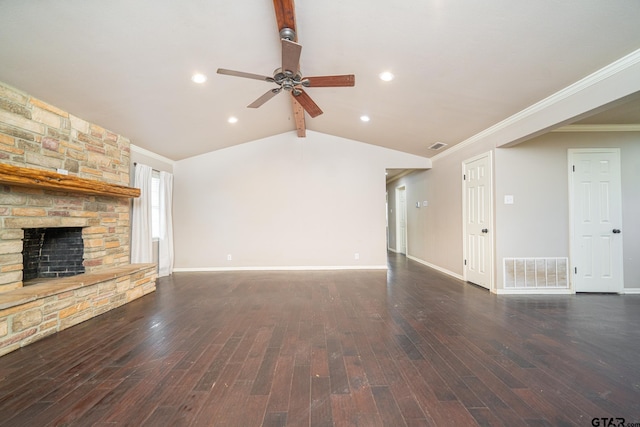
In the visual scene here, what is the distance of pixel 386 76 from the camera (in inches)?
119

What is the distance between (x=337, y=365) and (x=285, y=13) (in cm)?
283

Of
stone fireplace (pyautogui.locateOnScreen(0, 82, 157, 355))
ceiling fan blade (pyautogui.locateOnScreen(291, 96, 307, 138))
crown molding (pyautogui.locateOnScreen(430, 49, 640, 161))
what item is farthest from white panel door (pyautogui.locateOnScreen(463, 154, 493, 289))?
stone fireplace (pyautogui.locateOnScreen(0, 82, 157, 355))

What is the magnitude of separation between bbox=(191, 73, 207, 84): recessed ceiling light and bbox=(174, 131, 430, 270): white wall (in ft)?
8.78

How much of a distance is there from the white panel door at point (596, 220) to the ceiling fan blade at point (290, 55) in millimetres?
4216

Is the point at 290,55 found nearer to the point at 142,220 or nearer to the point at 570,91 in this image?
the point at 570,91

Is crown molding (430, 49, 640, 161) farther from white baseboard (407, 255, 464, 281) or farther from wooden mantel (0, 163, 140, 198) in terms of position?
wooden mantel (0, 163, 140, 198)

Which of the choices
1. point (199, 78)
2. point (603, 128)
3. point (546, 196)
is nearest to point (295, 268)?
point (199, 78)

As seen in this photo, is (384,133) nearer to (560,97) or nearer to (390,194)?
(560,97)

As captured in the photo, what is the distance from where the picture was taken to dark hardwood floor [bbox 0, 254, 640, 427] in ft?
4.98

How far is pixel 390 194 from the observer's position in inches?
350

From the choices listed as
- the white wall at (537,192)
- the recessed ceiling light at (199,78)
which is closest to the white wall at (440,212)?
the white wall at (537,192)

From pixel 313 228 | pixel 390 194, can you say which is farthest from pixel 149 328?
pixel 390 194

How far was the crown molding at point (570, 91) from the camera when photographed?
218cm

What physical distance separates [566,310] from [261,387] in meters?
3.63
